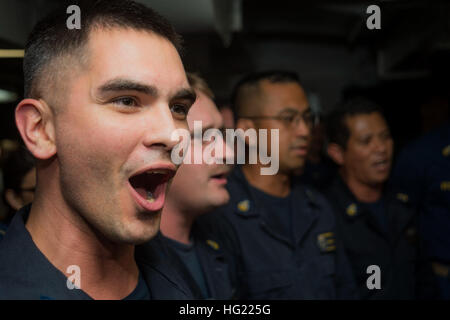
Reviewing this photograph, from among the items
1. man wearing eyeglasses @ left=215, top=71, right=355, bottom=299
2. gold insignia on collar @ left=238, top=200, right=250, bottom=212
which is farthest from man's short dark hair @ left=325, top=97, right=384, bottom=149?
gold insignia on collar @ left=238, top=200, right=250, bottom=212

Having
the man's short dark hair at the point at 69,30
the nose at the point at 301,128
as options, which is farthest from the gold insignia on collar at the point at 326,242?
the man's short dark hair at the point at 69,30

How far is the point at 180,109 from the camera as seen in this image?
703 mm

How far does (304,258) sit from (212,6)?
937 mm

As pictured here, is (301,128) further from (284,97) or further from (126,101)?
(126,101)

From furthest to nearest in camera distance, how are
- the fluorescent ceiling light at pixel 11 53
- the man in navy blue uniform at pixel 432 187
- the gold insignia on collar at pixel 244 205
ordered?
the man in navy blue uniform at pixel 432 187 → the gold insignia on collar at pixel 244 205 → the fluorescent ceiling light at pixel 11 53

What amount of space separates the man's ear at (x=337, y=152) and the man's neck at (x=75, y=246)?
4.19ft

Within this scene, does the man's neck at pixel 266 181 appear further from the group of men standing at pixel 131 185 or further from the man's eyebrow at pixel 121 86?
the man's eyebrow at pixel 121 86

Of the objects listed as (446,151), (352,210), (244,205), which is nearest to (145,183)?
(244,205)

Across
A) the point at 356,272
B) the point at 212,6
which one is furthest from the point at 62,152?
the point at 356,272

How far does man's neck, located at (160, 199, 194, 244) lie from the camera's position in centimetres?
105

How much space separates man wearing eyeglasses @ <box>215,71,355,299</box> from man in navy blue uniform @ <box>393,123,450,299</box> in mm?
463

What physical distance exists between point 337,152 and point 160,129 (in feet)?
4.34

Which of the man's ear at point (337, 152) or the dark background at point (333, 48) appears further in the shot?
the man's ear at point (337, 152)

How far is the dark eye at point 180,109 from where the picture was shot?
69cm
